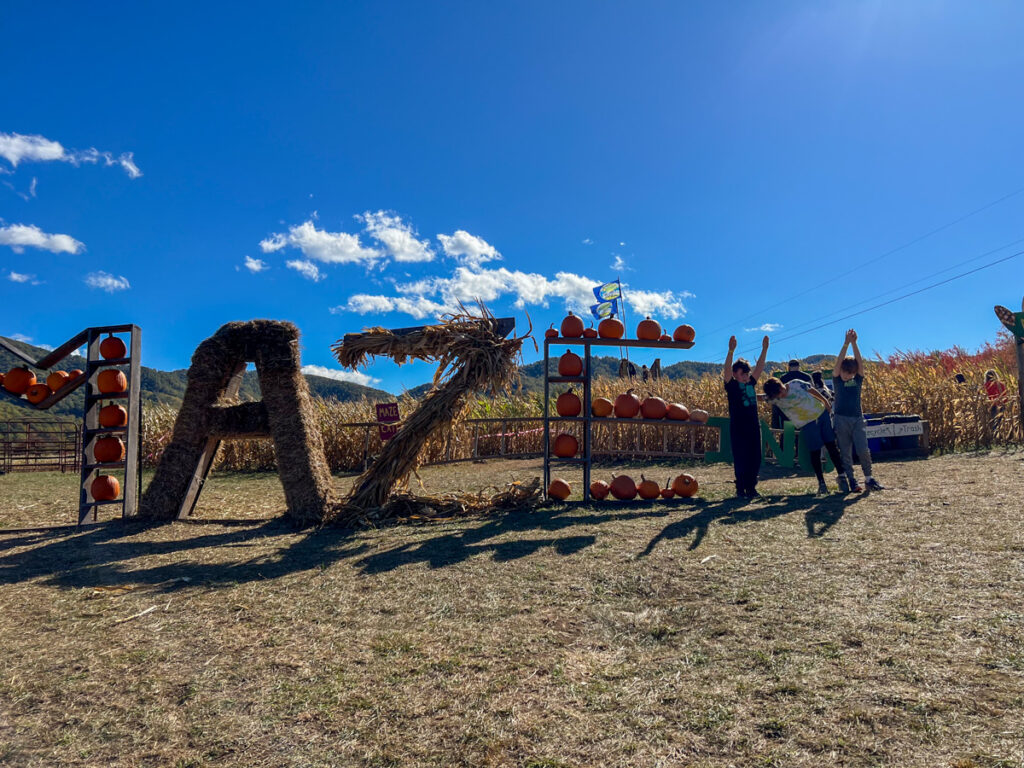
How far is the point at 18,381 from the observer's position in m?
8.10

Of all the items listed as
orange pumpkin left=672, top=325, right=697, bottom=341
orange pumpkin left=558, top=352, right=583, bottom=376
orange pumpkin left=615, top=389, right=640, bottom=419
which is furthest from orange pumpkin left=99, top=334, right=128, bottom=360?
orange pumpkin left=672, top=325, right=697, bottom=341

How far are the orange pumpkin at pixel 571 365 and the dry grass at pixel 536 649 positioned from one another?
9.13ft

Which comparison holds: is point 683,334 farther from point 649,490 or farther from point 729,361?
point 649,490

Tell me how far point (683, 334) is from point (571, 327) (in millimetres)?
1588

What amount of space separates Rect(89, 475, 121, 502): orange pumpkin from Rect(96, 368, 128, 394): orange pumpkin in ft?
3.82

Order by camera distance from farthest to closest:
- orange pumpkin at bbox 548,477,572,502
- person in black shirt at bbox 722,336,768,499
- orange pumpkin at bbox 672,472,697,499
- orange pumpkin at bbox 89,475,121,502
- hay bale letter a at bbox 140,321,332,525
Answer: orange pumpkin at bbox 548,477,572,502, orange pumpkin at bbox 672,472,697,499, person in black shirt at bbox 722,336,768,499, orange pumpkin at bbox 89,475,121,502, hay bale letter a at bbox 140,321,332,525

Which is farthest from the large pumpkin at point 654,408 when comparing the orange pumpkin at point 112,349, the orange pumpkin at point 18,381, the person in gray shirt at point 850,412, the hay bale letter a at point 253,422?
the orange pumpkin at point 18,381

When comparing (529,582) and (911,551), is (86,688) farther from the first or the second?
(911,551)

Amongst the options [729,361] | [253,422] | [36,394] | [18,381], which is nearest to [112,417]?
[36,394]

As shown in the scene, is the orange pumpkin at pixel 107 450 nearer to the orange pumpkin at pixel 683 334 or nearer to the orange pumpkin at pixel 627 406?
the orange pumpkin at pixel 627 406

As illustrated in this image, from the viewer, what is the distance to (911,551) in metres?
4.82

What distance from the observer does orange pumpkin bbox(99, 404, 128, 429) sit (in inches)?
314

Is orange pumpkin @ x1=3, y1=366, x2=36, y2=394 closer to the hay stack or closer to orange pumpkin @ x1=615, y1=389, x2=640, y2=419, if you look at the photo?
the hay stack

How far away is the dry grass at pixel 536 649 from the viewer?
Result: 2365 millimetres
